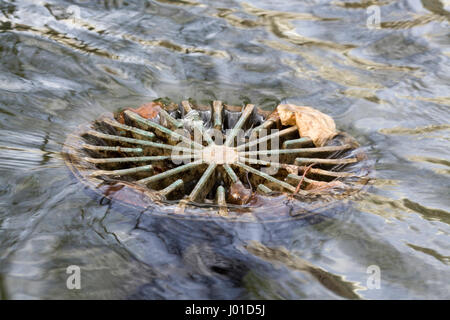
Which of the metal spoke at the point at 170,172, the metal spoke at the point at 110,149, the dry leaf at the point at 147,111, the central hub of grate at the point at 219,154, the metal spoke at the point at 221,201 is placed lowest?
the metal spoke at the point at 221,201

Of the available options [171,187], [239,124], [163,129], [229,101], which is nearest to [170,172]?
[171,187]

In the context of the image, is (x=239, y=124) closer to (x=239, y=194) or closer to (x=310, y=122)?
(x=310, y=122)

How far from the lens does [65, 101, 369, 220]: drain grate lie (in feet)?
7.04

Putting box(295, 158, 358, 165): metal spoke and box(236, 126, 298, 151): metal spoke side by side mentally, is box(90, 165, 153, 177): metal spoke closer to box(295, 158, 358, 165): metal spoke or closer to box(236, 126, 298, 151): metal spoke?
box(236, 126, 298, 151): metal spoke

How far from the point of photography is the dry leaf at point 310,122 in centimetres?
264

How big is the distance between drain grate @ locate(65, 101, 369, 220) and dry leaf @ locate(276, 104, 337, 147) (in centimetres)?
4

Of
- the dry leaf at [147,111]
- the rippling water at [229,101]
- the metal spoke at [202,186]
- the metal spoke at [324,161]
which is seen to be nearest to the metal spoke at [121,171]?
the rippling water at [229,101]

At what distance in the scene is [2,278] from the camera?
157 centimetres

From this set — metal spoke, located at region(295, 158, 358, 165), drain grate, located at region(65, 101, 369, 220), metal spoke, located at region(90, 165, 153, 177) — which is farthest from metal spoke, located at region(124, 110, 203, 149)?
metal spoke, located at region(295, 158, 358, 165)

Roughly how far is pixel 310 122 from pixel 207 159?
26.1 inches

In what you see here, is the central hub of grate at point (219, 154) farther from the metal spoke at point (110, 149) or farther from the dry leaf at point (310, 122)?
the dry leaf at point (310, 122)

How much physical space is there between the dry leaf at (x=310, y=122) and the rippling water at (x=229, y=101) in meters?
0.10

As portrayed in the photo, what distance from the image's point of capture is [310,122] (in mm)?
2709
